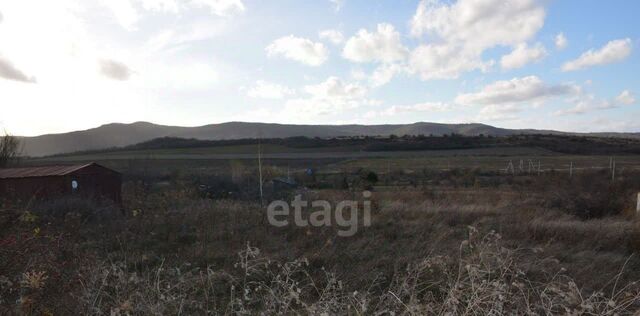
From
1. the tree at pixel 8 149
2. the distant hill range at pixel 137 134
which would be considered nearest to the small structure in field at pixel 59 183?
the tree at pixel 8 149

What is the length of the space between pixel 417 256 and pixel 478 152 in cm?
6506

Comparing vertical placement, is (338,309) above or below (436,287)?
above

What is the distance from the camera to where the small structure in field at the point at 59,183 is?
42.3 ft

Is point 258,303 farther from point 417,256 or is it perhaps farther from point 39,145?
point 39,145

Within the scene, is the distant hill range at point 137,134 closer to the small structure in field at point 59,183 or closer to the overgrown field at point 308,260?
the small structure in field at point 59,183

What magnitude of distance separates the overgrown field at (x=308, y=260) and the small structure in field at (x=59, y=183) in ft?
3.14

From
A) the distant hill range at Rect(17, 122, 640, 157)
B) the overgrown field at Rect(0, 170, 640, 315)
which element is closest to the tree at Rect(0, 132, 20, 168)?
the overgrown field at Rect(0, 170, 640, 315)

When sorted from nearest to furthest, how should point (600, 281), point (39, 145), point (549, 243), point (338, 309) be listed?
point (338, 309) < point (600, 281) < point (549, 243) < point (39, 145)

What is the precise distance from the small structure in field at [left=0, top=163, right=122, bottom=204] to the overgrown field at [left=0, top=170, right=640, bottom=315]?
0.96 metres

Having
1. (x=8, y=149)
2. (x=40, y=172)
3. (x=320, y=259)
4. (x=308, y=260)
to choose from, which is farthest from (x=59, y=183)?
(x=8, y=149)

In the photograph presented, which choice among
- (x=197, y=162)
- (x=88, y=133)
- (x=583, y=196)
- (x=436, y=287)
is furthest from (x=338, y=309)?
(x=88, y=133)

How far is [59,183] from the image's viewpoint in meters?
13.0

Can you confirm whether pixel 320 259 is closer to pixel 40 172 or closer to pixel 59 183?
pixel 59 183

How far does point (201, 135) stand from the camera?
12712 centimetres
